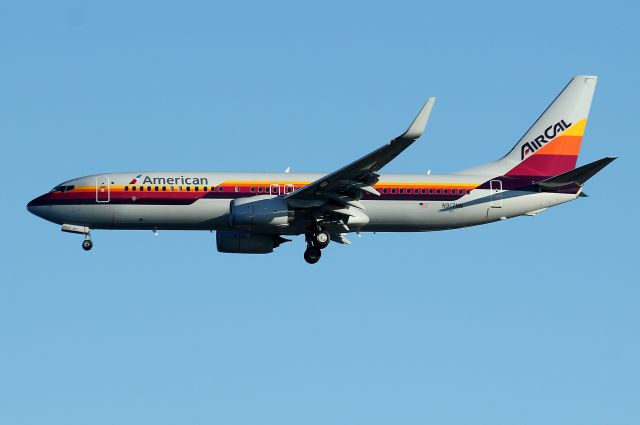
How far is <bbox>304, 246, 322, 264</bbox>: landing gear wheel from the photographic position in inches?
2795

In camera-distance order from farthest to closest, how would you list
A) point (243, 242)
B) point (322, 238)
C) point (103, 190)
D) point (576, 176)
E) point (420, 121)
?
point (243, 242) < point (576, 176) < point (322, 238) < point (103, 190) < point (420, 121)

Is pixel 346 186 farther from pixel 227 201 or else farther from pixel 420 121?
pixel 420 121

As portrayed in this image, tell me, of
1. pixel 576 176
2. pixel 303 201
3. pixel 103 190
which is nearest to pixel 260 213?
pixel 303 201

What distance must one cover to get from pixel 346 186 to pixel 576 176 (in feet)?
41.1

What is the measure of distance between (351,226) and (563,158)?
1349 centimetres

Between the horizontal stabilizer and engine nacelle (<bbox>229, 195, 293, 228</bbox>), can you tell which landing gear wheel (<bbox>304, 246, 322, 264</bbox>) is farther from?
the horizontal stabilizer

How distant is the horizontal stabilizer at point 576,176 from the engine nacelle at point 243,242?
48.8 ft

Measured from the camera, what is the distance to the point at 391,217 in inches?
2788

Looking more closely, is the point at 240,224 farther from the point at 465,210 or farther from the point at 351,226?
the point at 465,210

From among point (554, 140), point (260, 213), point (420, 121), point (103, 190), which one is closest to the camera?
point (420, 121)

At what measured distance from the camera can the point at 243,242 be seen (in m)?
72.3

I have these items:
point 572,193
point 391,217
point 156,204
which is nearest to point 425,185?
point 391,217

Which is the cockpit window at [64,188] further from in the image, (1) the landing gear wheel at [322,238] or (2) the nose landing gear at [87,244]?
(1) the landing gear wheel at [322,238]

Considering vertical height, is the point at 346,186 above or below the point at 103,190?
above
